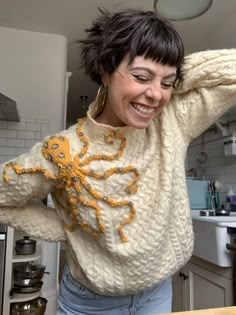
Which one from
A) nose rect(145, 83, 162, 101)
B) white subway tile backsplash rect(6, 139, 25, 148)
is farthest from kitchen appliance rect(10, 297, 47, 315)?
nose rect(145, 83, 162, 101)

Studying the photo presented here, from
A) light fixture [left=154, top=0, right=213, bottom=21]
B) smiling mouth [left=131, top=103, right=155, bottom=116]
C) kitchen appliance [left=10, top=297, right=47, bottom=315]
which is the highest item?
light fixture [left=154, top=0, right=213, bottom=21]

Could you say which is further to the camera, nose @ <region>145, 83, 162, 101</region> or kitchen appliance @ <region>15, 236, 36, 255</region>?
kitchen appliance @ <region>15, 236, 36, 255</region>

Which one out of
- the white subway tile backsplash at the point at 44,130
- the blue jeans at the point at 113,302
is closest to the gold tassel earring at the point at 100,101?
the blue jeans at the point at 113,302

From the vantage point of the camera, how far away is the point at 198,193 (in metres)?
2.42

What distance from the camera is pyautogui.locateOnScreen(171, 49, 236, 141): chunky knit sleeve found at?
2.10ft

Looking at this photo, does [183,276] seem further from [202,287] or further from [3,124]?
[3,124]

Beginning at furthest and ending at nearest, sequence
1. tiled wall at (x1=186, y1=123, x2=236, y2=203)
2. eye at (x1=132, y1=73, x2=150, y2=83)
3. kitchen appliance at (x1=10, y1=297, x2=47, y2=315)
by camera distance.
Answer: tiled wall at (x1=186, y1=123, x2=236, y2=203)
kitchen appliance at (x1=10, y1=297, x2=47, y2=315)
eye at (x1=132, y1=73, x2=150, y2=83)

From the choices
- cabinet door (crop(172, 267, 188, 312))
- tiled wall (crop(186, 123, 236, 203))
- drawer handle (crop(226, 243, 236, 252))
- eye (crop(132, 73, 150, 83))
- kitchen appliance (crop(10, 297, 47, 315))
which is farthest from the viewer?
tiled wall (crop(186, 123, 236, 203))

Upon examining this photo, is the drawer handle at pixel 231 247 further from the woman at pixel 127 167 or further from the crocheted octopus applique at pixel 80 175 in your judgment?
the crocheted octopus applique at pixel 80 175

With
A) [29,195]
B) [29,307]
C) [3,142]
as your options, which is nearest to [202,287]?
[29,307]

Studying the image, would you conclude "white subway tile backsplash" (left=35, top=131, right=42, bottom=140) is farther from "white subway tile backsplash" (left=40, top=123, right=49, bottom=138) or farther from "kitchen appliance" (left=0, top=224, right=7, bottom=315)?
"kitchen appliance" (left=0, top=224, right=7, bottom=315)

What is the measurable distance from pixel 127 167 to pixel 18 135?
1.73 m

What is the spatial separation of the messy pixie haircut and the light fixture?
892 millimetres

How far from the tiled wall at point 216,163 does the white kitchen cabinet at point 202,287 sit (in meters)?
0.85
